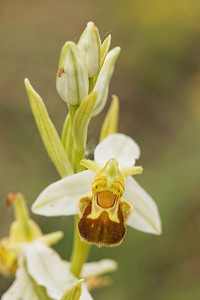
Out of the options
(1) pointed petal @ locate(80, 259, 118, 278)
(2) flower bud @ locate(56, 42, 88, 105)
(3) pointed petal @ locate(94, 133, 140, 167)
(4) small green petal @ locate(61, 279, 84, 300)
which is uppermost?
(2) flower bud @ locate(56, 42, 88, 105)

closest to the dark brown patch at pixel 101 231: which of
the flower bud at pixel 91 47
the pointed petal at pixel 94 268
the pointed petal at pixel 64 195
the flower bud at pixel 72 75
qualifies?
the pointed petal at pixel 64 195

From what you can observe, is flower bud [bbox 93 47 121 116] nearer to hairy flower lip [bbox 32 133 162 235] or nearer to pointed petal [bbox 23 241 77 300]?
hairy flower lip [bbox 32 133 162 235]

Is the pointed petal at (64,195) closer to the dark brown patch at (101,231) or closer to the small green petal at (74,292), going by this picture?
the dark brown patch at (101,231)

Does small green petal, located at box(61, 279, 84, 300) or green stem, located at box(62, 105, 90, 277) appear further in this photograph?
green stem, located at box(62, 105, 90, 277)

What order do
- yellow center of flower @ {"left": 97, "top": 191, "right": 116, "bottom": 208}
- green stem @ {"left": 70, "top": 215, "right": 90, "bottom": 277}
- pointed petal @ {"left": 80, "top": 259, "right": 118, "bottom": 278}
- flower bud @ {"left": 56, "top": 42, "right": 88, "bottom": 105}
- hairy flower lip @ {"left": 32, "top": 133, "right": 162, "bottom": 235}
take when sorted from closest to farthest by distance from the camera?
flower bud @ {"left": 56, "top": 42, "right": 88, "bottom": 105} → yellow center of flower @ {"left": 97, "top": 191, "right": 116, "bottom": 208} → hairy flower lip @ {"left": 32, "top": 133, "right": 162, "bottom": 235} → green stem @ {"left": 70, "top": 215, "right": 90, "bottom": 277} → pointed petal @ {"left": 80, "top": 259, "right": 118, "bottom": 278}

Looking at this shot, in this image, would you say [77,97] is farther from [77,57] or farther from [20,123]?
[20,123]

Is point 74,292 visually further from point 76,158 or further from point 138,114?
point 138,114

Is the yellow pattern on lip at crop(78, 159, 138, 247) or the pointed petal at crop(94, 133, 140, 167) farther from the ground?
the pointed petal at crop(94, 133, 140, 167)

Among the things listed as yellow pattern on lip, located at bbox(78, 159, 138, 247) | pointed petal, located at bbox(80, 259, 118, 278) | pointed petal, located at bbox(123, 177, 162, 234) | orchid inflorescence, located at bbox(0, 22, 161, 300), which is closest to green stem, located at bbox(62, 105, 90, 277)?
orchid inflorescence, located at bbox(0, 22, 161, 300)
